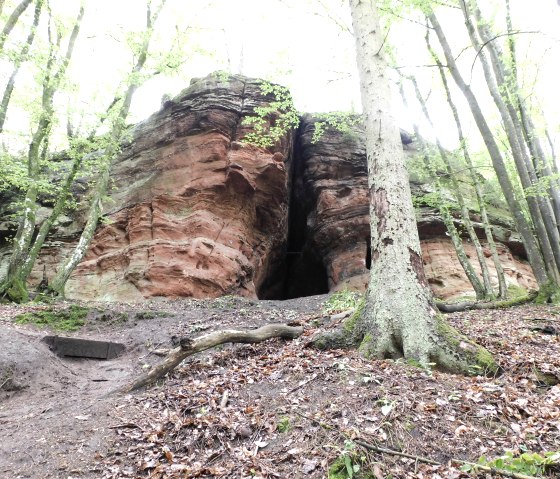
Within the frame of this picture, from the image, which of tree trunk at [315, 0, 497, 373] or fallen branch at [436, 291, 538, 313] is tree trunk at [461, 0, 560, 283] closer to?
fallen branch at [436, 291, 538, 313]

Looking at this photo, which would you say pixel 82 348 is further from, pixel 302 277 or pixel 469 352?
pixel 302 277

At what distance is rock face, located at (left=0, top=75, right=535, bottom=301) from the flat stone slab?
247 inches

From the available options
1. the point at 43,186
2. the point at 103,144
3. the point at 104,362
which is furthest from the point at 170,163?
the point at 104,362

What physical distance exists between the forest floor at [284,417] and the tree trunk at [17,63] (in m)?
9.73

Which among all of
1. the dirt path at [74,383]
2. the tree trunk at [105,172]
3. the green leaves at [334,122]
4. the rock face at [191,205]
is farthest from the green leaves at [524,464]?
the rock face at [191,205]

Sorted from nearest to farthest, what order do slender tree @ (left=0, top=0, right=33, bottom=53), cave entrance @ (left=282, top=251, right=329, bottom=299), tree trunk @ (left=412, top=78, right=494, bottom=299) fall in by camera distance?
slender tree @ (left=0, top=0, right=33, bottom=53), tree trunk @ (left=412, top=78, right=494, bottom=299), cave entrance @ (left=282, top=251, right=329, bottom=299)

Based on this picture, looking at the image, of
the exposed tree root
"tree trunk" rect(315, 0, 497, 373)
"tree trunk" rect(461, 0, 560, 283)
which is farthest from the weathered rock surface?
the exposed tree root

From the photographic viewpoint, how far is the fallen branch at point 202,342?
511 centimetres

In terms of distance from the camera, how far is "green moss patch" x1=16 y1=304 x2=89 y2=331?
8.54 m

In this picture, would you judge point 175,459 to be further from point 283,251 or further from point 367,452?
point 283,251

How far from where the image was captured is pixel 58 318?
9.02m

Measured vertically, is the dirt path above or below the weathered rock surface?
below

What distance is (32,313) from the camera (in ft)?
29.0

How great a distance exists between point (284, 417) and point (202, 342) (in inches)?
88.0
